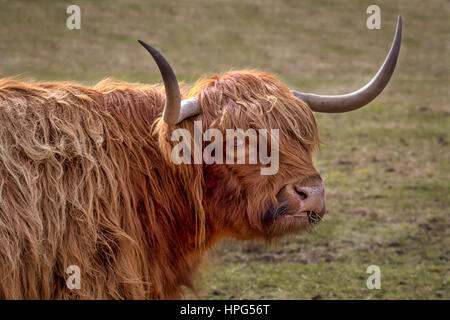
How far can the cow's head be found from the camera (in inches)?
133

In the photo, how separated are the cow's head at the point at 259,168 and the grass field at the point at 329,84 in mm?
415

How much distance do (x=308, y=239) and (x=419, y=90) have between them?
24.0ft

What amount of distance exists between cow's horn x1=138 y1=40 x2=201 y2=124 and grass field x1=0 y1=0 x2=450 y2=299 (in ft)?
3.57

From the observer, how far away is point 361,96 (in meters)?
3.77

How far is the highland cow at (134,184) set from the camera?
305 cm

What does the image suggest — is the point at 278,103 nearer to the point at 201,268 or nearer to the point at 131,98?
the point at 131,98

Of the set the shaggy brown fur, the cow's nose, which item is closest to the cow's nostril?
the cow's nose

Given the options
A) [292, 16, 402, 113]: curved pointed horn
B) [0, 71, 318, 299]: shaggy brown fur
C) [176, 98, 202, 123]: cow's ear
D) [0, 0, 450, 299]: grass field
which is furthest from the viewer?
[0, 0, 450, 299]: grass field

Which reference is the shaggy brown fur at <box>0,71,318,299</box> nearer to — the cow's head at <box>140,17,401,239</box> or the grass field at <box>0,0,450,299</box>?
the cow's head at <box>140,17,401,239</box>

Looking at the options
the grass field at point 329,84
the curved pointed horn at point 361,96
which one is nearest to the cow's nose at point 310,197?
the grass field at point 329,84

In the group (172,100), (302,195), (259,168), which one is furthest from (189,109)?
(302,195)

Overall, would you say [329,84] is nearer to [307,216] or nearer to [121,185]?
[307,216]
